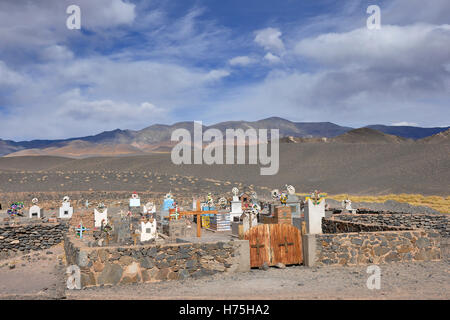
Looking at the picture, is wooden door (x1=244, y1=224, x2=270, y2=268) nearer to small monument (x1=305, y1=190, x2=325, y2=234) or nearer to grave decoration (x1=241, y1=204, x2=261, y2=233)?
grave decoration (x1=241, y1=204, x2=261, y2=233)

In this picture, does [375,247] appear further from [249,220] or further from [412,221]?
[412,221]

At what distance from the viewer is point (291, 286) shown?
9.45 meters

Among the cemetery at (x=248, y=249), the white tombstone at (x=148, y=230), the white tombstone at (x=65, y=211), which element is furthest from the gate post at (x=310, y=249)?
the white tombstone at (x=65, y=211)

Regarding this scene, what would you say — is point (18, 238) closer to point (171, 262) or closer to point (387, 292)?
point (171, 262)

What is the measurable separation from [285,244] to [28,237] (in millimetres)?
13530

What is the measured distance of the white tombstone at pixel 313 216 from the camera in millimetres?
15891

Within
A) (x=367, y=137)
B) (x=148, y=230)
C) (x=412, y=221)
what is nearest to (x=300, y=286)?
(x=148, y=230)

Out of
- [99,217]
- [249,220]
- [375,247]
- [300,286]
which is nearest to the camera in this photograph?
[300,286]

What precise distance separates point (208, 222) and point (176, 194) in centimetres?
2055

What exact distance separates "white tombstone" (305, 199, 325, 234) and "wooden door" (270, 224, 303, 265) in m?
4.18

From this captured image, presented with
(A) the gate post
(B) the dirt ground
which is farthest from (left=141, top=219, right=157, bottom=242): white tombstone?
(A) the gate post

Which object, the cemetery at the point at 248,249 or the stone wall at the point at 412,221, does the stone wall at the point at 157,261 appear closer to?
the cemetery at the point at 248,249

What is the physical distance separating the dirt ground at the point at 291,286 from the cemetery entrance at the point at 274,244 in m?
0.29

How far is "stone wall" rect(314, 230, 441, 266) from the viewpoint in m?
11.8
